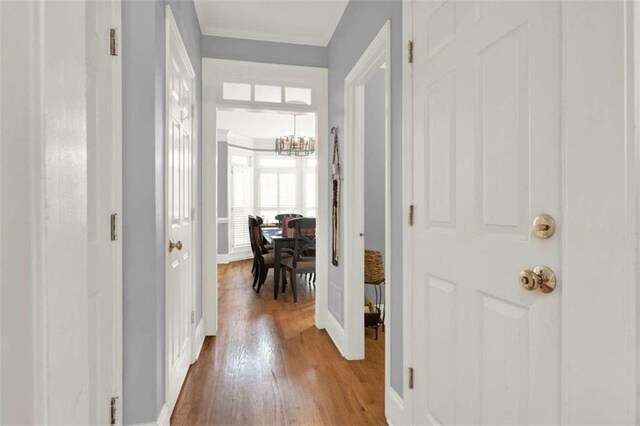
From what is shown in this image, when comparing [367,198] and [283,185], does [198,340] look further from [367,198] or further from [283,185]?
[283,185]

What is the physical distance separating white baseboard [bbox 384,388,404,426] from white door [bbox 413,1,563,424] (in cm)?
16

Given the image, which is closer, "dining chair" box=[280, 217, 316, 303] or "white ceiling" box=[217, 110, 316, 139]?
"dining chair" box=[280, 217, 316, 303]

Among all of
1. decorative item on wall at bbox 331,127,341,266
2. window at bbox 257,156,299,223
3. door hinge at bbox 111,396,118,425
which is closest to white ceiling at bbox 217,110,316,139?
window at bbox 257,156,299,223

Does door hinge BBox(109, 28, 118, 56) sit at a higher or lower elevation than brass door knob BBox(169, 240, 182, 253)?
higher

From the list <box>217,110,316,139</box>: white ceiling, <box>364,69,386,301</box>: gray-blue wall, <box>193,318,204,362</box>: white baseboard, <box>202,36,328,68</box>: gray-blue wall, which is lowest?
<box>193,318,204,362</box>: white baseboard

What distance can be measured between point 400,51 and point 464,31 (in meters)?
0.59

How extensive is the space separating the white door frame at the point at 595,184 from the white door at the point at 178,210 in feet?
5.64

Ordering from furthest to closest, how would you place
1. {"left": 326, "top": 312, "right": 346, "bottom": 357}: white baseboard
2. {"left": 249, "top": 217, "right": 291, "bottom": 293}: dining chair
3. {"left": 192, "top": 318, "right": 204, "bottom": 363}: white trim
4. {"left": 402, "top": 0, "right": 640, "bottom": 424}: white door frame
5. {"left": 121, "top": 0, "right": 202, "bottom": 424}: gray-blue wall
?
{"left": 249, "top": 217, "right": 291, "bottom": 293}: dining chair
{"left": 326, "top": 312, "right": 346, "bottom": 357}: white baseboard
{"left": 192, "top": 318, "right": 204, "bottom": 363}: white trim
{"left": 121, "top": 0, "right": 202, "bottom": 424}: gray-blue wall
{"left": 402, "top": 0, "right": 640, "bottom": 424}: white door frame

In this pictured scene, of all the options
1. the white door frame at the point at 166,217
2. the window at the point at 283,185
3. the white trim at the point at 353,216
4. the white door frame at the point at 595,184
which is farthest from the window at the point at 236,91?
the window at the point at 283,185

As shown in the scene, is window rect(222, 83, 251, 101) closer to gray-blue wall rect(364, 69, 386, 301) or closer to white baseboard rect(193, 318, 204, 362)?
gray-blue wall rect(364, 69, 386, 301)

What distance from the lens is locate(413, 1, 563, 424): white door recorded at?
0.96m

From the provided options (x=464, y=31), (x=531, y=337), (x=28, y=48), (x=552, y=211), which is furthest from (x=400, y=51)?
(x=28, y=48)

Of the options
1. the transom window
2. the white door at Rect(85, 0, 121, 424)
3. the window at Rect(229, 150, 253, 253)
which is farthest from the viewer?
the window at Rect(229, 150, 253, 253)

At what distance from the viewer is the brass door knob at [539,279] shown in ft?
3.04
